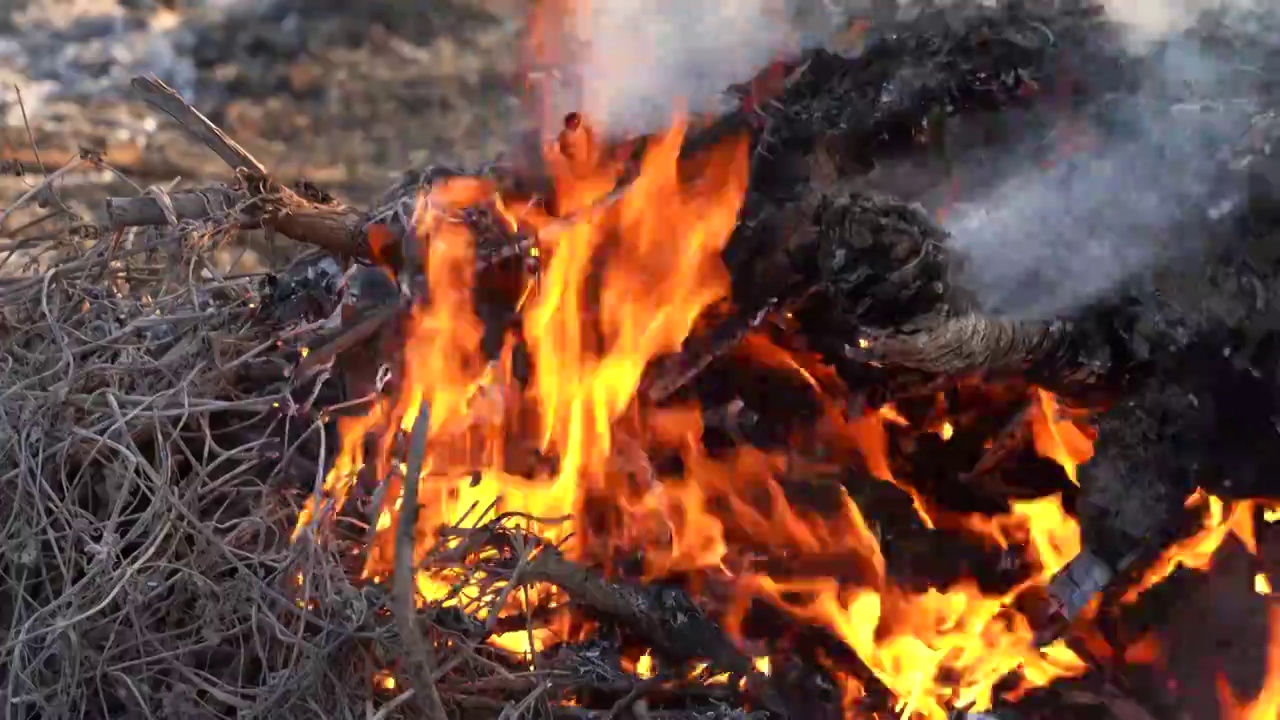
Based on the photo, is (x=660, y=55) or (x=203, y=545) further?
(x=660, y=55)

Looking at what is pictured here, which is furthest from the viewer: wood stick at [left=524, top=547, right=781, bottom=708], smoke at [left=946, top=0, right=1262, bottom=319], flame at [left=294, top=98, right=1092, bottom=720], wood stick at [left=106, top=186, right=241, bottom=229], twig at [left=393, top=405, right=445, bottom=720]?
wood stick at [left=106, top=186, right=241, bottom=229]

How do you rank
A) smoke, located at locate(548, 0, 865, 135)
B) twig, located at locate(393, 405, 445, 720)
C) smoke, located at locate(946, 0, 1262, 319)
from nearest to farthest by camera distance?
twig, located at locate(393, 405, 445, 720), smoke, located at locate(946, 0, 1262, 319), smoke, located at locate(548, 0, 865, 135)

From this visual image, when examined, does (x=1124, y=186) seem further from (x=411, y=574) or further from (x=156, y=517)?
(x=156, y=517)

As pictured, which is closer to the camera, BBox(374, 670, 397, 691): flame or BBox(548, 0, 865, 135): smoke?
BBox(374, 670, 397, 691): flame

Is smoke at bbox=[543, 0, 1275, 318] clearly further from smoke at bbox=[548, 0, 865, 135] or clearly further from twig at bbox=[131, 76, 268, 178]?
twig at bbox=[131, 76, 268, 178]

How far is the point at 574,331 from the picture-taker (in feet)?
8.23

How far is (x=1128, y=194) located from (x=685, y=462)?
104 cm

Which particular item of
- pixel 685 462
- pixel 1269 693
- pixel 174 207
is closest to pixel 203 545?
pixel 174 207

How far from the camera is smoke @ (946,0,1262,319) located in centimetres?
214

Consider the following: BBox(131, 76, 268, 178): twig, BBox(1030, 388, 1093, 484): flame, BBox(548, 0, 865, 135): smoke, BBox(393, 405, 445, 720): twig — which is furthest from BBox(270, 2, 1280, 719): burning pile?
BBox(131, 76, 268, 178): twig

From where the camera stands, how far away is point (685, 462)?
255 cm

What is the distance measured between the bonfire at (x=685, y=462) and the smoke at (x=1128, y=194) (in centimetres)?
3

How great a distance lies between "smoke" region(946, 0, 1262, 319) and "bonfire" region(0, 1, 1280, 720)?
3cm

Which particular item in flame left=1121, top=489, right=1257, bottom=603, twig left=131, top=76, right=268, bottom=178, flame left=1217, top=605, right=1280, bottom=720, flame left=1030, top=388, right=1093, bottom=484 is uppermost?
twig left=131, top=76, right=268, bottom=178
